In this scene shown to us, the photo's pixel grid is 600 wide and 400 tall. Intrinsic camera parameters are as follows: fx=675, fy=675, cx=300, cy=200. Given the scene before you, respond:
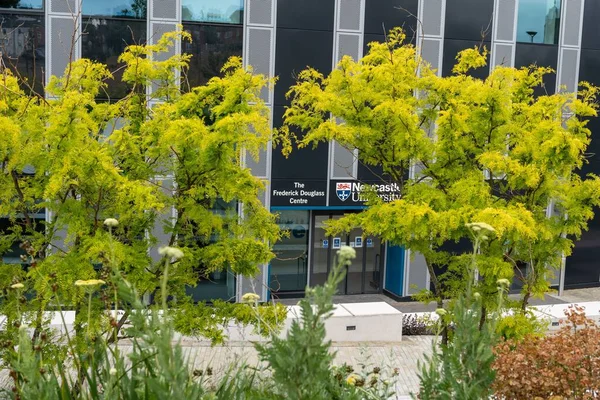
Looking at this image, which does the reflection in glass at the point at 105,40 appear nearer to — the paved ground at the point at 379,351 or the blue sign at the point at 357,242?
the paved ground at the point at 379,351

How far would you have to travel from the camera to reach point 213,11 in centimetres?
1883

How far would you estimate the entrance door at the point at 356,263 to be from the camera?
70.7ft

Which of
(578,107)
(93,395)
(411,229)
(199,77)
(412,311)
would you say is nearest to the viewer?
(93,395)

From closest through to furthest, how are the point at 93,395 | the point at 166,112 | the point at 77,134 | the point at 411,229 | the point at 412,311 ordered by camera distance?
the point at 93,395 → the point at 77,134 → the point at 166,112 → the point at 411,229 → the point at 412,311

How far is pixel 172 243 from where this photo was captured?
10.5 m

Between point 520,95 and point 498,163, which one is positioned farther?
point 520,95

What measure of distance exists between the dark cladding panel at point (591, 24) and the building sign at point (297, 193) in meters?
10.0

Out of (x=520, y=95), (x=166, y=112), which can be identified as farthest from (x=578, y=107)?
(x=166, y=112)

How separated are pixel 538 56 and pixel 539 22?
1.07 m

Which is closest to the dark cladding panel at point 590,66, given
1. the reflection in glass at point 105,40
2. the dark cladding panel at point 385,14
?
the dark cladding panel at point 385,14

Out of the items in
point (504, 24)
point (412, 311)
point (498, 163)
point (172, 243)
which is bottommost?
point (412, 311)

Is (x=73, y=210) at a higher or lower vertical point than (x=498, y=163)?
lower

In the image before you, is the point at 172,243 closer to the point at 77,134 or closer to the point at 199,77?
the point at 77,134

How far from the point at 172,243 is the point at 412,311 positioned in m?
11.6
